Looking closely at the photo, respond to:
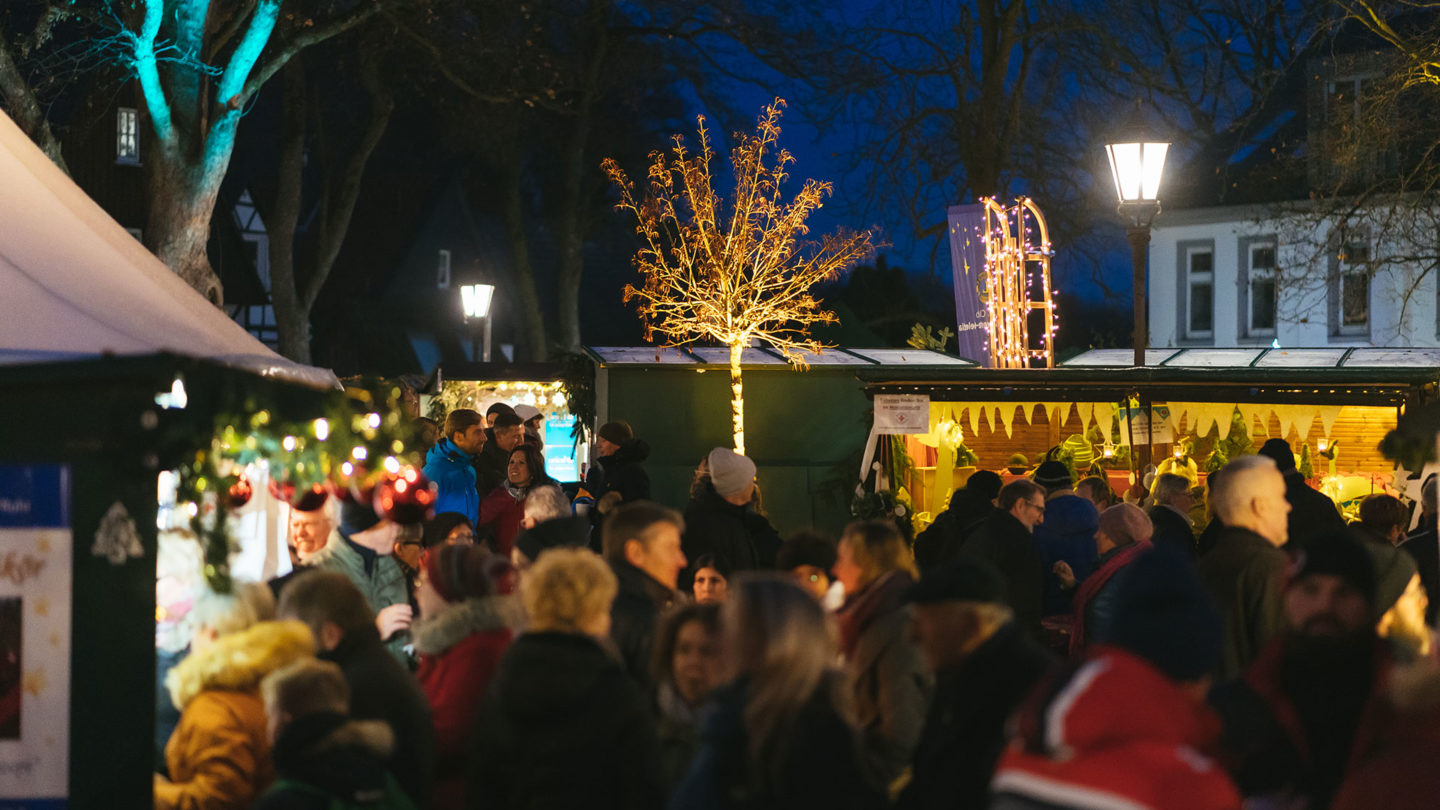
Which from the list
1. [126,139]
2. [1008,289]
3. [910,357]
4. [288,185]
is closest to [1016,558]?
[1008,289]

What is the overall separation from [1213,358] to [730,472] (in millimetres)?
12001

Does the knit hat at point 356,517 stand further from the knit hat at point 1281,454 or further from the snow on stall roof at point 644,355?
the snow on stall roof at point 644,355

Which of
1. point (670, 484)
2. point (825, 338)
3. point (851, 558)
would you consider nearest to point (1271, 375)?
point (670, 484)

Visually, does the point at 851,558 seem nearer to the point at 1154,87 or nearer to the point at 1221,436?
the point at 1221,436

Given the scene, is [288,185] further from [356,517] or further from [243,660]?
[243,660]

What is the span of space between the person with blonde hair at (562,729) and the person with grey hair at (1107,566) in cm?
343

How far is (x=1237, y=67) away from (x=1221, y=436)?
57.2 ft

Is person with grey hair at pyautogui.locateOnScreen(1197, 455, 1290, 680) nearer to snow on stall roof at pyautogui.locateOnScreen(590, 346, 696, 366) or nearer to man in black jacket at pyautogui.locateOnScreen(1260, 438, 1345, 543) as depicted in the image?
man in black jacket at pyautogui.locateOnScreen(1260, 438, 1345, 543)

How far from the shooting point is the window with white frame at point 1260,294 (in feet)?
97.0

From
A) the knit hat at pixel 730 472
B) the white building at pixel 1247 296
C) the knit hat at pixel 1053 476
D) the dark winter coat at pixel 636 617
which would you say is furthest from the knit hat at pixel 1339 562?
the white building at pixel 1247 296

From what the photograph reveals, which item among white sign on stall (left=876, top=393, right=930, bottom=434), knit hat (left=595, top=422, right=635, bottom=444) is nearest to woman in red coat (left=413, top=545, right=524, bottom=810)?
knit hat (left=595, top=422, right=635, bottom=444)

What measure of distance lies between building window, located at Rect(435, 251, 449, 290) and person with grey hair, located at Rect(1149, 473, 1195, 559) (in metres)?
42.0

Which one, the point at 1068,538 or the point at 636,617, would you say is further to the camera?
the point at 1068,538

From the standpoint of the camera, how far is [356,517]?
673cm
